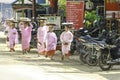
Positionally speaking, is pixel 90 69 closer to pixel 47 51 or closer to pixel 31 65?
pixel 31 65

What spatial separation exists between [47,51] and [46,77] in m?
6.82

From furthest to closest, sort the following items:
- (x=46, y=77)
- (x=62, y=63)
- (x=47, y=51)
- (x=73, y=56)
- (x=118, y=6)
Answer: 1. (x=118, y=6)
2. (x=73, y=56)
3. (x=47, y=51)
4. (x=62, y=63)
5. (x=46, y=77)

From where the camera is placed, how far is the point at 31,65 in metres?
18.8

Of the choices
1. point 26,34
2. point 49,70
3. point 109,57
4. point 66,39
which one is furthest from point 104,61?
point 26,34

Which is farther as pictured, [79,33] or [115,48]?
[79,33]

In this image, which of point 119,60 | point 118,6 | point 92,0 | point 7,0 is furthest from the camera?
point 7,0

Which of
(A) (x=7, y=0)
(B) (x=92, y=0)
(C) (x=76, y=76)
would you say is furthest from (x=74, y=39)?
(A) (x=7, y=0)

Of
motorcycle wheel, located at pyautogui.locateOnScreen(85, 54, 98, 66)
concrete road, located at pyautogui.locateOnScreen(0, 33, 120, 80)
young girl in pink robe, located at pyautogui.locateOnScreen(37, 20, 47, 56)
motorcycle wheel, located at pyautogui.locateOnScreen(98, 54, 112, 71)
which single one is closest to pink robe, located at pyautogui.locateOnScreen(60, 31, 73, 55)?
concrete road, located at pyautogui.locateOnScreen(0, 33, 120, 80)

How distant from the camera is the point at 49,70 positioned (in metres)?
17.2

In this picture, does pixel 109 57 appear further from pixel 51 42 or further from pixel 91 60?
pixel 51 42

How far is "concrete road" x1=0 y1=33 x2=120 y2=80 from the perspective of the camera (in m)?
15.4

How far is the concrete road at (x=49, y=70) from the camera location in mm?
15382

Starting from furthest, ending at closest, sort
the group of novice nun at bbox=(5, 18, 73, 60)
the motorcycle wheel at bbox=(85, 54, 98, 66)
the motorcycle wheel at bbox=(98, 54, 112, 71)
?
the group of novice nun at bbox=(5, 18, 73, 60)
the motorcycle wheel at bbox=(85, 54, 98, 66)
the motorcycle wheel at bbox=(98, 54, 112, 71)

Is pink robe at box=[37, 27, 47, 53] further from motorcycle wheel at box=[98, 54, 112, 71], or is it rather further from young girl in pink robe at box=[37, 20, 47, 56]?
motorcycle wheel at box=[98, 54, 112, 71]
